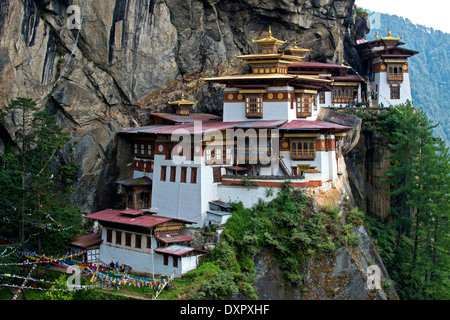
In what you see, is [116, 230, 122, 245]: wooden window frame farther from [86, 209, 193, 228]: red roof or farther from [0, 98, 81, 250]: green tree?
[0, 98, 81, 250]: green tree

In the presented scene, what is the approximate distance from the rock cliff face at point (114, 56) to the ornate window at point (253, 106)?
6.68 metres

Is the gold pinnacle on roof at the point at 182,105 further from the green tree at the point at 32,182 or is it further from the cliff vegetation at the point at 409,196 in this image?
the cliff vegetation at the point at 409,196

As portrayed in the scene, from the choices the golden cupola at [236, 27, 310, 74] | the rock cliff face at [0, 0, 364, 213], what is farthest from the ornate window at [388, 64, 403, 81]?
the golden cupola at [236, 27, 310, 74]

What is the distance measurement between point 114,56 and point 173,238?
14297mm

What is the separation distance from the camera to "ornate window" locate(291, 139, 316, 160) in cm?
3659

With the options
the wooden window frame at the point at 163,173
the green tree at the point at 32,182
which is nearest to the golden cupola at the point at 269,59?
the wooden window frame at the point at 163,173

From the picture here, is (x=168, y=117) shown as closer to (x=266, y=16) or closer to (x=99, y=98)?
(x=99, y=98)

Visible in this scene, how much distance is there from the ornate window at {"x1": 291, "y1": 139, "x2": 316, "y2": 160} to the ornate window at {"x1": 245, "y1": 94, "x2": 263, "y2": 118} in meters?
3.44

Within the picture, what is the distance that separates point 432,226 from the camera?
37125 millimetres

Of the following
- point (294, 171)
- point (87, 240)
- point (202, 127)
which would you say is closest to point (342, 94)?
point (294, 171)

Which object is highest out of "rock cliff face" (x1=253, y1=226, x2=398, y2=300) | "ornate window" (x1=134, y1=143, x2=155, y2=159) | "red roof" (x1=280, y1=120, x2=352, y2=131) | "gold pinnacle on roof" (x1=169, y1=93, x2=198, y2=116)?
"gold pinnacle on roof" (x1=169, y1=93, x2=198, y2=116)

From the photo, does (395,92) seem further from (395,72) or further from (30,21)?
(30,21)

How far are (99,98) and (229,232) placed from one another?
13.7 metres

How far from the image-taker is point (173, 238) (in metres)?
31.7
